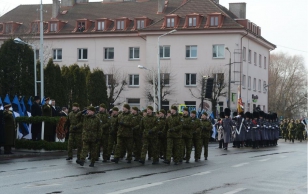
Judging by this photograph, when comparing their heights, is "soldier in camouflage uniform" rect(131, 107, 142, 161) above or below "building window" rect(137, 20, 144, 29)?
below

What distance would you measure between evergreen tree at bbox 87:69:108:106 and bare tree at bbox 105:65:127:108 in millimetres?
10004

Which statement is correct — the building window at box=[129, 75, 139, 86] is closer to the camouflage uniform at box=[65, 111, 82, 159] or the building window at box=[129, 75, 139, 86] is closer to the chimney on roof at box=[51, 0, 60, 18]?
the chimney on roof at box=[51, 0, 60, 18]

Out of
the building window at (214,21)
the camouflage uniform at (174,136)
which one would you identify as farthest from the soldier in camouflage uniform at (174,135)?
the building window at (214,21)

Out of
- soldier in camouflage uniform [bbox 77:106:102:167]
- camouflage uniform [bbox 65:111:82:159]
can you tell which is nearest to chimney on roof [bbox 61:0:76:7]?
camouflage uniform [bbox 65:111:82:159]

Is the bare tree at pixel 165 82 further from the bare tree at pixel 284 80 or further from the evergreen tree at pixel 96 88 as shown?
the bare tree at pixel 284 80

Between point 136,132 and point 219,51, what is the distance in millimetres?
48340

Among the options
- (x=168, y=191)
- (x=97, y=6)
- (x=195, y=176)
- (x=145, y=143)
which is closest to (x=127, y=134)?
(x=145, y=143)

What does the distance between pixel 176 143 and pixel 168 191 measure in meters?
7.95

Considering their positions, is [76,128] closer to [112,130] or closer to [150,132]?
[112,130]

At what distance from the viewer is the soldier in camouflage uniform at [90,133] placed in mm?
19109

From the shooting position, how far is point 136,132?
2166 centimetres

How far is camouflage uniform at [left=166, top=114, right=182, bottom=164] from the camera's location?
21.4 m

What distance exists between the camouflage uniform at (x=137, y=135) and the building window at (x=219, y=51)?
1879 inches

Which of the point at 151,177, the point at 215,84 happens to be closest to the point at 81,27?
the point at 215,84
